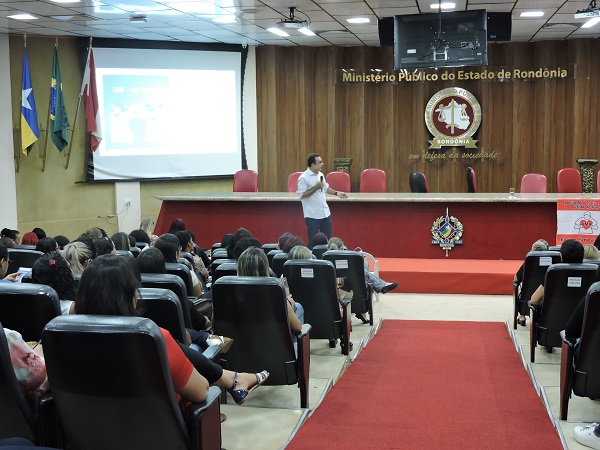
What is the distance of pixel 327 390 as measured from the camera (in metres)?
4.34

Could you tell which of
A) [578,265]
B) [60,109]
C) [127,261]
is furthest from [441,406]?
[60,109]

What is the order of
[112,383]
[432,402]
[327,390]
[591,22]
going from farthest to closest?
[591,22] → [327,390] → [432,402] → [112,383]

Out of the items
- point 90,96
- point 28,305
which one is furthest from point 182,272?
point 90,96

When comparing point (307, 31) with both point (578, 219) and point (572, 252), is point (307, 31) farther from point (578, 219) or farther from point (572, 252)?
point (572, 252)

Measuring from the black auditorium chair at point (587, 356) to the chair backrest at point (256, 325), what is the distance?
4.40 ft

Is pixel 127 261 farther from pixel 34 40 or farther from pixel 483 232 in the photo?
pixel 34 40

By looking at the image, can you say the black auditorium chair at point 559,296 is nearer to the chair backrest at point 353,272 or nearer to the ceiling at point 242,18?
the chair backrest at point 353,272

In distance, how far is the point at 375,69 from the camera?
12.2 meters

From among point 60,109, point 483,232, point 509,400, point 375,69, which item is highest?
point 375,69

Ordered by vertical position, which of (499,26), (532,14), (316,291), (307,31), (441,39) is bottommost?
(316,291)

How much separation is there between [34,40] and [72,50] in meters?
0.56

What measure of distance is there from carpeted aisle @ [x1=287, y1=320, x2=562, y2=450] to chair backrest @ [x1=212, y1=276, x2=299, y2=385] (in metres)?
0.35

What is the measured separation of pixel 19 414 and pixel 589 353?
96.5 inches

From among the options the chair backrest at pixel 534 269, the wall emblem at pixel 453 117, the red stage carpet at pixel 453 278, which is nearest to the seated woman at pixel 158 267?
the chair backrest at pixel 534 269
